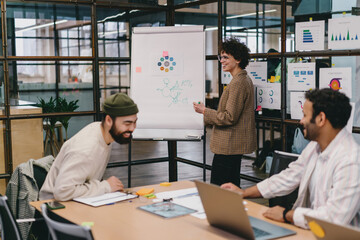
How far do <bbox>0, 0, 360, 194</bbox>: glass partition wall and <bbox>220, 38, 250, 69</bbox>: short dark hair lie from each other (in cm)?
23

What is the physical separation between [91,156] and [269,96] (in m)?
1.92

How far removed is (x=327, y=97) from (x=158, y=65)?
2.61m

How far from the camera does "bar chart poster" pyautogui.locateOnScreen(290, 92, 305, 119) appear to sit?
3.75 metres

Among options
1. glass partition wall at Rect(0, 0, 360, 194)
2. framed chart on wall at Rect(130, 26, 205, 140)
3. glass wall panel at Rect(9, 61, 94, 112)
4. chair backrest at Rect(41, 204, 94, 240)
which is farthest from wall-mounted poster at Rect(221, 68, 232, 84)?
chair backrest at Rect(41, 204, 94, 240)

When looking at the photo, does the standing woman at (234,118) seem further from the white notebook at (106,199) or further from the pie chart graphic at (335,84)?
the white notebook at (106,199)

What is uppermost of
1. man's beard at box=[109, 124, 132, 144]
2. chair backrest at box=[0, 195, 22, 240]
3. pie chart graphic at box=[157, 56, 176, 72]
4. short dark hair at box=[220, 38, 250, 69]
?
short dark hair at box=[220, 38, 250, 69]

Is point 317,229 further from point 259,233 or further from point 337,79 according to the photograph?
point 337,79

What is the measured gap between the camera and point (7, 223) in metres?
2.37

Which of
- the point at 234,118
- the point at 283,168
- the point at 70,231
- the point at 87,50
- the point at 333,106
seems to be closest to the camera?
the point at 70,231

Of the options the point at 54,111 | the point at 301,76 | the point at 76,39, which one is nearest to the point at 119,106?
the point at 301,76

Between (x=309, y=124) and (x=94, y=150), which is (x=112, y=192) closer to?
(x=94, y=150)

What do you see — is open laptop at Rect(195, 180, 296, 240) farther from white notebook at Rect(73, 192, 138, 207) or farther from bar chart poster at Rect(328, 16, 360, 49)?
bar chart poster at Rect(328, 16, 360, 49)

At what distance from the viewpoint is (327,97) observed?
2.21m

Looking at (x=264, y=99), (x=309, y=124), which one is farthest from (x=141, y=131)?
(x=309, y=124)
